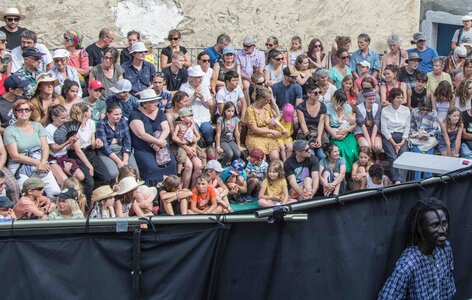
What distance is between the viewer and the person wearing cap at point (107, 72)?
11.5 metres

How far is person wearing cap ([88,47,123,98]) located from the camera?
37.8ft

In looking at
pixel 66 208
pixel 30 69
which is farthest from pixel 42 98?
pixel 66 208

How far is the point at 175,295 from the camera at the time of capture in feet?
15.7

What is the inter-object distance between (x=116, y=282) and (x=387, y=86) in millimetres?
9429

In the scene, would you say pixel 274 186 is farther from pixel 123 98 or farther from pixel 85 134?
pixel 85 134

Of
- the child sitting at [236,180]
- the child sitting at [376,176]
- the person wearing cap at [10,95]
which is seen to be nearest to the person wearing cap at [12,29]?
the person wearing cap at [10,95]

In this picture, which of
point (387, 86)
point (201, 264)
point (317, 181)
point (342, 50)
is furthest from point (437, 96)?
point (201, 264)

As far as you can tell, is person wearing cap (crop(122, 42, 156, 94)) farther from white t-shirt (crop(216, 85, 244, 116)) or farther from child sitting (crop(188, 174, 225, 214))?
child sitting (crop(188, 174, 225, 214))

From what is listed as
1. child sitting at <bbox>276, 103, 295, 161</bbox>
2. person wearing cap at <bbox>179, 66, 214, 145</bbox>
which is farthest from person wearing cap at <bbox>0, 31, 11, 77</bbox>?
child sitting at <bbox>276, 103, 295, 161</bbox>

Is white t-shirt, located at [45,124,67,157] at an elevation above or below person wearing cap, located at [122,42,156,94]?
below

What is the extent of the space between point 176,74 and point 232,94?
0.90 m

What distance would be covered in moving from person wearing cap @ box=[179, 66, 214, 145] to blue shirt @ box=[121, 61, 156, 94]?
53 cm

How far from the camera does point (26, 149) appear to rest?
960cm

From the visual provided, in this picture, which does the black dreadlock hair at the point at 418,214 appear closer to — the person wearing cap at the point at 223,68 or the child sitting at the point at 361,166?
the child sitting at the point at 361,166
